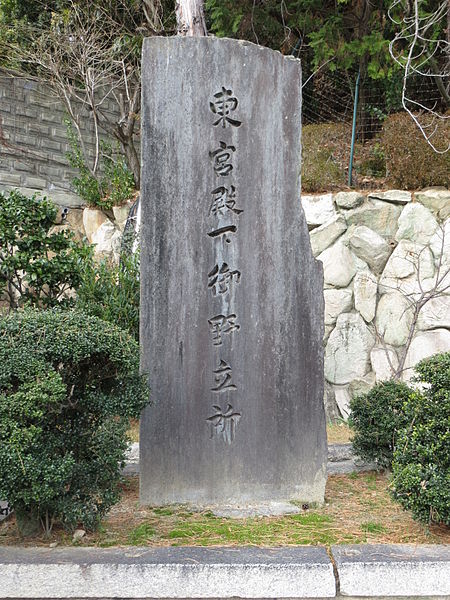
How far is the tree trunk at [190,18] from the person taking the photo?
7969 millimetres

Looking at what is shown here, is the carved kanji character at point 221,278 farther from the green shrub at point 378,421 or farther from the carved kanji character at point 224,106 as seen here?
the green shrub at point 378,421

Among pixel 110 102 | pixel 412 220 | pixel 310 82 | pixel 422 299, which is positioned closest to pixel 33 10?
pixel 110 102

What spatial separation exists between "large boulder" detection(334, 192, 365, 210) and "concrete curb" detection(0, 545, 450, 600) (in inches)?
241

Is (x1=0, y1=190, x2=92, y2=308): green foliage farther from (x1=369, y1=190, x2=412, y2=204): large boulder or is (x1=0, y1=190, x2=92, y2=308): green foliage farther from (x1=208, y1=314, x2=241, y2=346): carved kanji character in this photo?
(x1=369, y1=190, x2=412, y2=204): large boulder

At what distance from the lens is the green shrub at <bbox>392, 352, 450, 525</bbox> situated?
354 cm

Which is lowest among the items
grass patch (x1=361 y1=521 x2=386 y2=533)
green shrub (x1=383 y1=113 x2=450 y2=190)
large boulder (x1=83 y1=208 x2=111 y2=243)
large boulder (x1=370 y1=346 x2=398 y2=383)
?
grass patch (x1=361 y1=521 x2=386 y2=533)

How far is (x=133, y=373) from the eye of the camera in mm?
3703

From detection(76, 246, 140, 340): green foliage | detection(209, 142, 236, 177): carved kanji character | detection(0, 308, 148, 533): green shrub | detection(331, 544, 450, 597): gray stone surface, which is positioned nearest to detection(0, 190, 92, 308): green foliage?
detection(76, 246, 140, 340): green foliage

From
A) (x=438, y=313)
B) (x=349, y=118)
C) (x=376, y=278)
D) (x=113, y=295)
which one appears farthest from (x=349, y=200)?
(x=113, y=295)

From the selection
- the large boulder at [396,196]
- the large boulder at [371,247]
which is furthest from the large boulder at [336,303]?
the large boulder at [396,196]

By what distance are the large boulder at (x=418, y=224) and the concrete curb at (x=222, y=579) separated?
590 centimetres

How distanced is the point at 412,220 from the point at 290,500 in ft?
17.0

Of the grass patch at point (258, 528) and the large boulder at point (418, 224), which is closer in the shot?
the grass patch at point (258, 528)

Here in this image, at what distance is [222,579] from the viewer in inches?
125
